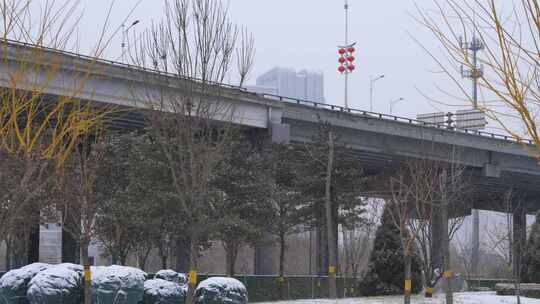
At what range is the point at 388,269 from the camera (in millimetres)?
30703

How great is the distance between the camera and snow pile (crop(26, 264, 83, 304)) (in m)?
16.5

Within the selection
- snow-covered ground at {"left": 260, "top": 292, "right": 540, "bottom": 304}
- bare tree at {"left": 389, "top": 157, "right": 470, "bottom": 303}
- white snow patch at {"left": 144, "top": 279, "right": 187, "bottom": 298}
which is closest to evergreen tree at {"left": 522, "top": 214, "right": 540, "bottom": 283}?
bare tree at {"left": 389, "top": 157, "right": 470, "bottom": 303}

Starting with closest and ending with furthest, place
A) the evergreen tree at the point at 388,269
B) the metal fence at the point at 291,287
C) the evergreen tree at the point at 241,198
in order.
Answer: the evergreen tree at the point at 388,269
the evergreen tree at the point at 241,198
the metal fence at the point at 291,287

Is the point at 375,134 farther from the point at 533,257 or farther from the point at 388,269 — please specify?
the point at 388,269

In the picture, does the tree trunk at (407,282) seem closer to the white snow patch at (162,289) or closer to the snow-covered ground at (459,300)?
the snow-covered ground at (459,300)

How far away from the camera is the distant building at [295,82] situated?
116562 millimetres

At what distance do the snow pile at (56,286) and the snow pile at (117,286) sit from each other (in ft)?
1.31

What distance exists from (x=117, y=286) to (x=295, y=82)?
104 metres

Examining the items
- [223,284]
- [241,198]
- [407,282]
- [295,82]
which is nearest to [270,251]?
[241,198]

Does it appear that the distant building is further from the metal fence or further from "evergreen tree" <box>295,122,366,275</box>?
"evergreen tree" <box>295,122,366,275</box>

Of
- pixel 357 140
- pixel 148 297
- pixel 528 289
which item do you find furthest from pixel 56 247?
pixel 148 297

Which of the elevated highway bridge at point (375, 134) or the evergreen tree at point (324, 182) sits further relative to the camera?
the elevated highway bridge at point (375, 134)

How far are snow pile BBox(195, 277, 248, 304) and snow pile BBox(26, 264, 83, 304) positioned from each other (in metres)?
2.73

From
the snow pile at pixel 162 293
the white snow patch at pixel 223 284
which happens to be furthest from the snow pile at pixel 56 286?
the white snow patch at pixel 223 284
